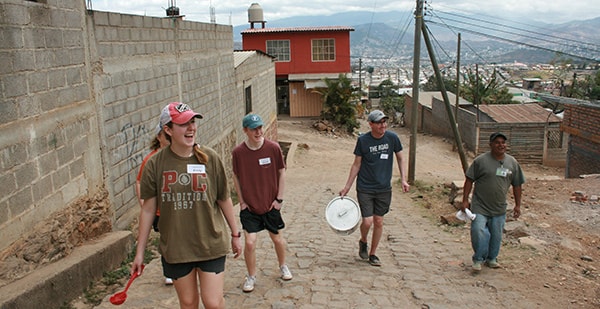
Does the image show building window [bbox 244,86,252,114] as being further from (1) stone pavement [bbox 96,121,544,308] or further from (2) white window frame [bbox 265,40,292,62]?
(2) white window frame [bbox 265,40,292,62]

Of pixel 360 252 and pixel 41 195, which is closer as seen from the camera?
pixel 41 195

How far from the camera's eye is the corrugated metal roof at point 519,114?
2483 centimetres

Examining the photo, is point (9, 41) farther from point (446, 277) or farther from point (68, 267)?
point (446, 277)

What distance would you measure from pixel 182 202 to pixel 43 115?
6.56ft

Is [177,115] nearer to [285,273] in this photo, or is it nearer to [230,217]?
[230,217]

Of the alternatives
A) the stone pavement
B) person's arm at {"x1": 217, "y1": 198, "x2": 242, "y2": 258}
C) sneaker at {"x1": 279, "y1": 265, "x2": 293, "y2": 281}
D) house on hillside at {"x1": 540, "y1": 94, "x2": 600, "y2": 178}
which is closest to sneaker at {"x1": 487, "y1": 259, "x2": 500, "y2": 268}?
the stone pavement

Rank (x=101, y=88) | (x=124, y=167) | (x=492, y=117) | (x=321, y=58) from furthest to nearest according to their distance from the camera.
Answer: (x=321, y=58) → (x=492, y=117) → (x=124, y=167) → (x=101, y=88)

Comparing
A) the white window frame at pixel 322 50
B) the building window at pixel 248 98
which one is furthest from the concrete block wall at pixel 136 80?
the white window frame at pixel 322 50

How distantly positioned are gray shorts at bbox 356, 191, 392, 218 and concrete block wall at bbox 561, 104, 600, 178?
11966mm

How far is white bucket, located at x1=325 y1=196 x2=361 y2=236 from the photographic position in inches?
236

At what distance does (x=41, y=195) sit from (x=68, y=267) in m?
0.67

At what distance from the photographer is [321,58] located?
3158cm

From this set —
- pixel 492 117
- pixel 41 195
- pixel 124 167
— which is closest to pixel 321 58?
pixel 492 117

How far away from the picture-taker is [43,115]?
4.71 metres
